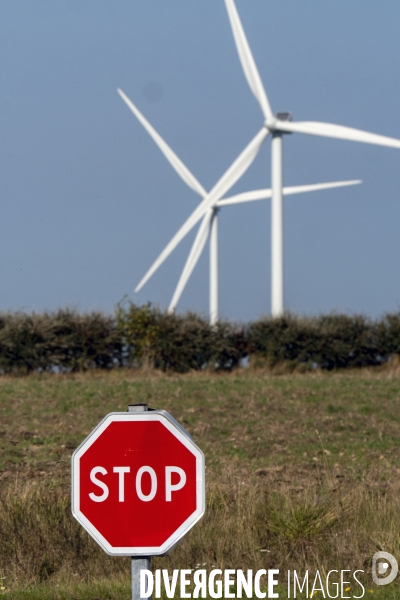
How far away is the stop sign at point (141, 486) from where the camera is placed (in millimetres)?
3350

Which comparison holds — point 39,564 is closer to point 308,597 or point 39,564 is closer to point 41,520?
point 41,520

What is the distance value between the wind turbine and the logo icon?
79.7 ft

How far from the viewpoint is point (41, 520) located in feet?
26.8

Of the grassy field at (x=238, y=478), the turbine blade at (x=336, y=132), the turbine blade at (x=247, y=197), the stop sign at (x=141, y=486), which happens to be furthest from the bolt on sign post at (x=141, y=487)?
the turbine blade at (x=247, y=197)

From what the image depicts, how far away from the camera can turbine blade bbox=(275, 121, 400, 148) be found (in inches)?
1081

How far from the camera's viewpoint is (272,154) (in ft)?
99.3

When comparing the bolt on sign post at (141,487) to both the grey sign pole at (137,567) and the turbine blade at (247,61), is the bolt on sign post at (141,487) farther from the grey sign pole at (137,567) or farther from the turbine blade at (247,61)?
the turbine blade at (247,61)

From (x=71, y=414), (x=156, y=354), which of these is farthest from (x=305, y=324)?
(x=71, y=414)

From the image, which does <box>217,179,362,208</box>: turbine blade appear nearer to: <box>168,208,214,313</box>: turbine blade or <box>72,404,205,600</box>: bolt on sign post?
<box>168,208,214,313</box>: turbine blade

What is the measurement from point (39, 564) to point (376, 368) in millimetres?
25084

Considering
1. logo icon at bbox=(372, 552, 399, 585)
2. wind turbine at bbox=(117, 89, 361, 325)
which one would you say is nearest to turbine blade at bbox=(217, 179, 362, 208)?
wind turbine at bbox=(117, 89, 361, 325)

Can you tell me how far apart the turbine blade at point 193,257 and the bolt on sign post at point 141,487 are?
1104 inches

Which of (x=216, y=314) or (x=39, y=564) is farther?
(x=216, y=314)

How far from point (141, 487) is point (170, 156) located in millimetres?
31873
